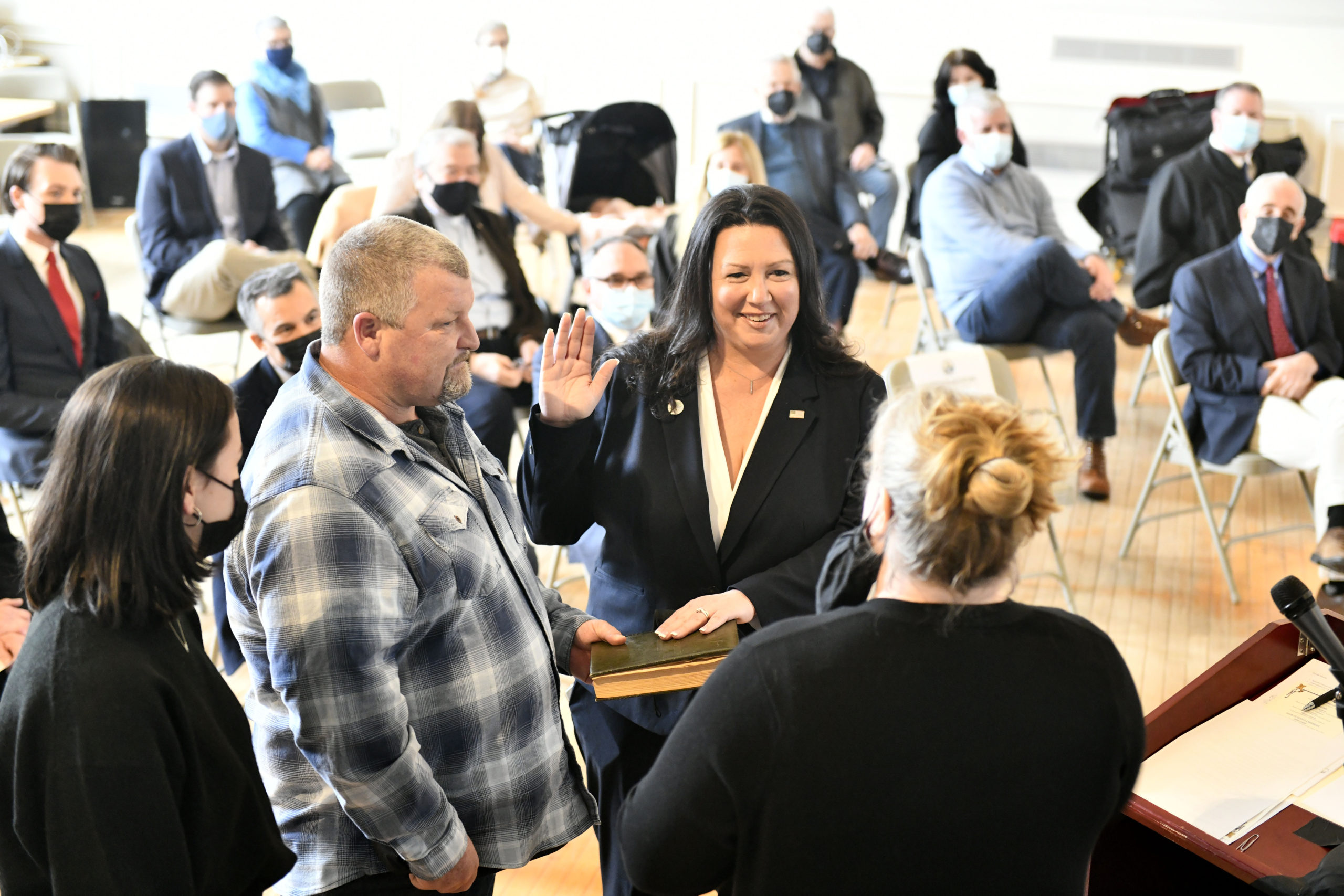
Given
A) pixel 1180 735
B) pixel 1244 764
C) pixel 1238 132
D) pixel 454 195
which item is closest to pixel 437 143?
pixel 454 195

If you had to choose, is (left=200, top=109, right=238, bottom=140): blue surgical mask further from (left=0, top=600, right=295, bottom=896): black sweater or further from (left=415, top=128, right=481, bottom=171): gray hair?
(left=0, top=600, right=295, bottom=896): black sweater

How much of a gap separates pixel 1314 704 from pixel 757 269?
1.24 metres

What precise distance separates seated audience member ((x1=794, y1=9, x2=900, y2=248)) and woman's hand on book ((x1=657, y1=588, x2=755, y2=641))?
6019mm

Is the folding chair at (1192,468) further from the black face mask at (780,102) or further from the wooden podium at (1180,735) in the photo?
the black face mask at (780,102)

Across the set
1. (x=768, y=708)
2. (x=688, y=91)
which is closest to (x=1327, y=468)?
(x=768, y=708)

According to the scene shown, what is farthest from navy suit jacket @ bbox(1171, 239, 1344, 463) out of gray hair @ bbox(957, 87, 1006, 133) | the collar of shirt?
the collar of shirt

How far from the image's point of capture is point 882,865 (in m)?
1.22

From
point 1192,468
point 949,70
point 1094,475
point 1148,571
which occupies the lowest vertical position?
point 1148,571

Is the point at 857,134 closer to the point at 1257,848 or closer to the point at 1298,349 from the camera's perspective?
the point at 1298,349

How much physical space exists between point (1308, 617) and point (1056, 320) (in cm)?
359

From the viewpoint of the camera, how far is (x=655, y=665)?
1795 millimetres

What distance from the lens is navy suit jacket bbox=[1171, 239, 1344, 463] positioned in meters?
4.20

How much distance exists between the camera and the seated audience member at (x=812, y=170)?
19.9 feet

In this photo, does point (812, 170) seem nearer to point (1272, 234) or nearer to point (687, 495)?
point (1272, 234)
